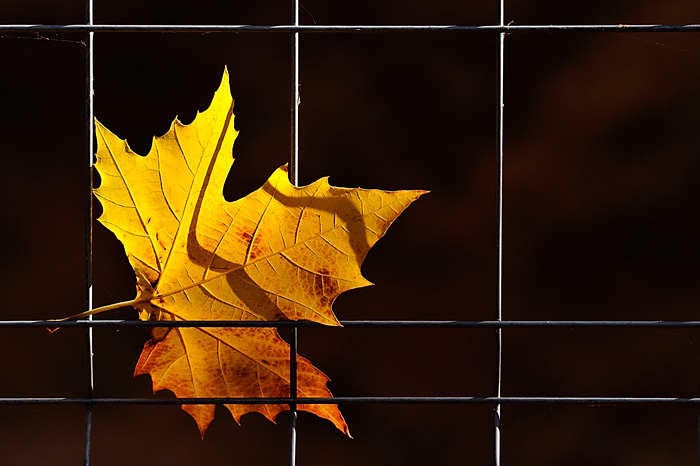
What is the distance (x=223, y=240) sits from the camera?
0.41 m

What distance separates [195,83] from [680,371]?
55cm

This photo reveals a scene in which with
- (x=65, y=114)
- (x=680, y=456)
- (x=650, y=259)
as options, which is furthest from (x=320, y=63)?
(x=680, y=456)

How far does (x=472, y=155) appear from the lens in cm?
70

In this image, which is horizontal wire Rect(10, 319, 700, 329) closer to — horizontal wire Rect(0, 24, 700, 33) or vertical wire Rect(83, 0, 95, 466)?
vertical wire Rect(83, 0, 95, 466)

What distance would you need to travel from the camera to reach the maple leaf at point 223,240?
391 millimetres

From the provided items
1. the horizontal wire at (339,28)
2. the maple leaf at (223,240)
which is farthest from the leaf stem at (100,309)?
the horizontal wire at (339,28)

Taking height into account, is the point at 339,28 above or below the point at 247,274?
above

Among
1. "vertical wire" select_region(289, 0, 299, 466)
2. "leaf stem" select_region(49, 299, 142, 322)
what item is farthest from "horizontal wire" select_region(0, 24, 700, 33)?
"leaf stem" select_region(49, 299, 142, 322)

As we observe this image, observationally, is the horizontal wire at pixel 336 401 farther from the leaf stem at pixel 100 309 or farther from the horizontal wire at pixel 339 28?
the horizontal wire at pixel 339 28

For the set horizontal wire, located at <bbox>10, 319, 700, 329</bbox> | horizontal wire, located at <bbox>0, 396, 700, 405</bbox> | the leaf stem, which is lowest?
horizontal wire, located at <bbox>0, 396, 700, 405</bbox>

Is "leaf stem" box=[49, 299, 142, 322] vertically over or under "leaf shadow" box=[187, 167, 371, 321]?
under

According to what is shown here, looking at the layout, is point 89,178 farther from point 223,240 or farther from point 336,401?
point 336,401

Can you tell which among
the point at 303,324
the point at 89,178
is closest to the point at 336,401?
the point at 303,324

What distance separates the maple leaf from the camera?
0.39 m
